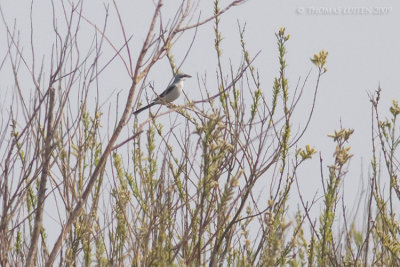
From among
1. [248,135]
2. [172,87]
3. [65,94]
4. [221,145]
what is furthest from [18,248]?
[172,87]

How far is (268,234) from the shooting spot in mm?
4410

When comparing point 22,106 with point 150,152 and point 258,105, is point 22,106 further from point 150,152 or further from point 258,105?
point 258,105

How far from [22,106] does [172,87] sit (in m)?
5.40

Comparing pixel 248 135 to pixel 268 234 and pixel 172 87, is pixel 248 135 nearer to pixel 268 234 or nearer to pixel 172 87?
pixel 268 234

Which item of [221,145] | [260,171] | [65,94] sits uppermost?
[65,94]

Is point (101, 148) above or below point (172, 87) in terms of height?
below

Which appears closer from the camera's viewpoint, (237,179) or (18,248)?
(237,179)

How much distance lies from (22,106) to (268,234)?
165 centimetres

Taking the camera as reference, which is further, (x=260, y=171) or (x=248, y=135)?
(x=248, y=135)

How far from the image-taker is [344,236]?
5.14 metres

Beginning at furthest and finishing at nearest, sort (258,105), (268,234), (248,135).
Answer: (258,105) → (248,135) → (268,234)

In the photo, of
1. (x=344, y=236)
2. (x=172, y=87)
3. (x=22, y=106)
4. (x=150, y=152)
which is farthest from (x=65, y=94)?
(x=172, y=87)

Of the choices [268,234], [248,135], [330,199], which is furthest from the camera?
[248,135]

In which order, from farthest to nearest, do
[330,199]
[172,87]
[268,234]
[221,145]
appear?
[172,87]
[268,234]
[330,199]
[221,145]
